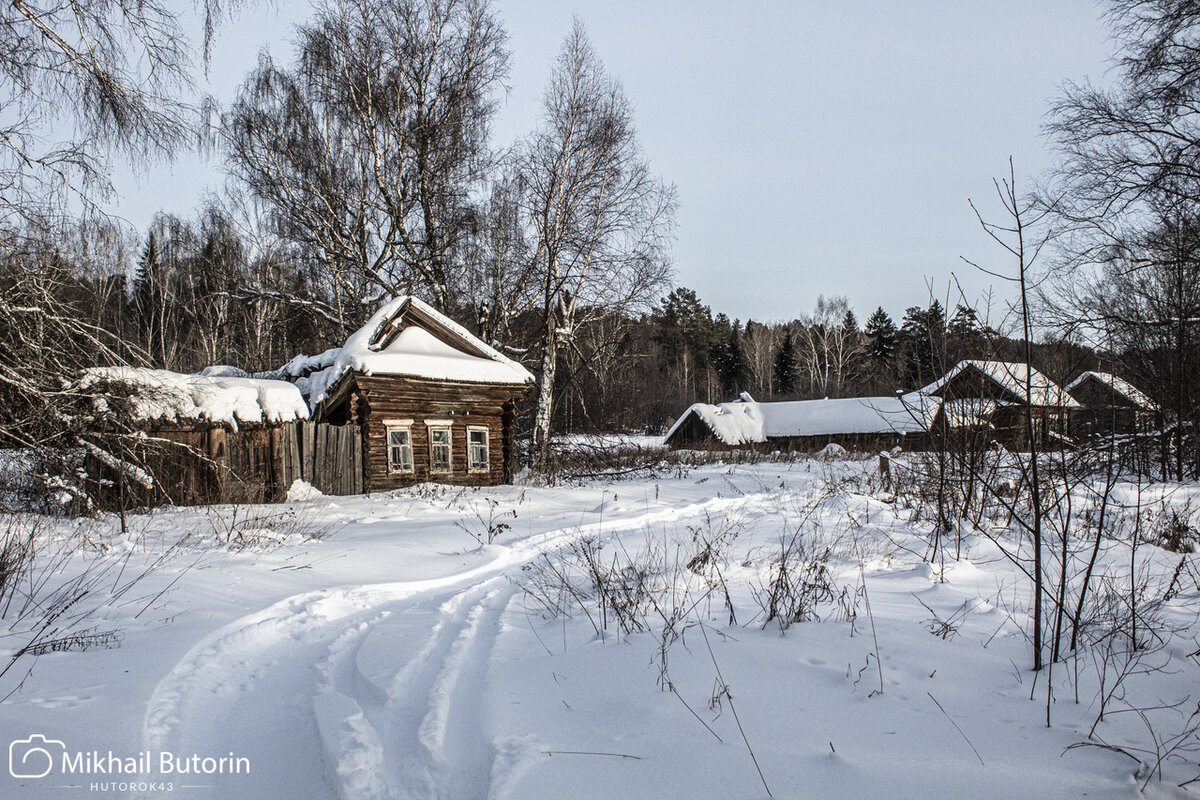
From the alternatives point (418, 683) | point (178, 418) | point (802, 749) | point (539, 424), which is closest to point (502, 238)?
point (539, 424)

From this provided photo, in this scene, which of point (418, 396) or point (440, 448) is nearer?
point (418, 396)

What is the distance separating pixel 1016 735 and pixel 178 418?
43.1 feet

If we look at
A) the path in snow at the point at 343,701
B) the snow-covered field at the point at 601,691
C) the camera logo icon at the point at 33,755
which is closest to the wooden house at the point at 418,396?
the snow-covered field at the point at 601,691

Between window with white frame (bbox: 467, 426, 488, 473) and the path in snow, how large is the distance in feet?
36.3

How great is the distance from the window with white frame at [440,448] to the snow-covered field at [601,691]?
32.7ft

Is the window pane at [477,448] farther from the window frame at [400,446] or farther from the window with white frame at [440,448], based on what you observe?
the window frame at [400,446]

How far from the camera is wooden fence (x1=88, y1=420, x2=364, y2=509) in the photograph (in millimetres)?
10031

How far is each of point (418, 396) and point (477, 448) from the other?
6.82 ft

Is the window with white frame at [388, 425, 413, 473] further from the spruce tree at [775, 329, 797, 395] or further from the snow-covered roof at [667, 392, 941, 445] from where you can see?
the spruce tree at [775, 329, 797, 395]

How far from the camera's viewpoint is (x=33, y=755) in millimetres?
2396

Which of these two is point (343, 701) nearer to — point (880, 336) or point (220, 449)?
point (220, 449)

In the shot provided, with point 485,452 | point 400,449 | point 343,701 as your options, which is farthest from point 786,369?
point 343,701

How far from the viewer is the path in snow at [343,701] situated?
7.92ft

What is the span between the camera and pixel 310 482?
13328 mm
